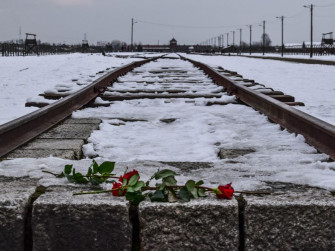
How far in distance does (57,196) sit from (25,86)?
8.56 meters

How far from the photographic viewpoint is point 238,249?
66.2 inches

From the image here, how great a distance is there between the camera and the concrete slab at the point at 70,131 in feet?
11.1

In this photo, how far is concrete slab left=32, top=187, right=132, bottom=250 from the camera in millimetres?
1643

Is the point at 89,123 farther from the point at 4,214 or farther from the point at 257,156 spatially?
the point at 4,214

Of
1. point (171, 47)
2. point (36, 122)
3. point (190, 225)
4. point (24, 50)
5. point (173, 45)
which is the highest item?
point (173, 45)

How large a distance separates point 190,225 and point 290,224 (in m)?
0.34

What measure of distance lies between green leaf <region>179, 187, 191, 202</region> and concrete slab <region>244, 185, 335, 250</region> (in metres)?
0.20

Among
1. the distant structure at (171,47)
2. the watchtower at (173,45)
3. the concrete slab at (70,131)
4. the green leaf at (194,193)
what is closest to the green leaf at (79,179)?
the green leaf at (194,193)

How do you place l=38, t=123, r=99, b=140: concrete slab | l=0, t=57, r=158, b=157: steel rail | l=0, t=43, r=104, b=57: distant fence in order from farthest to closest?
1. l=0, t=43, r=104, b=57: distant fence
2. l=38, t=123, r=99, b=140: concrete slab
3. l=0, t=57, r=158, b=157: steel rail

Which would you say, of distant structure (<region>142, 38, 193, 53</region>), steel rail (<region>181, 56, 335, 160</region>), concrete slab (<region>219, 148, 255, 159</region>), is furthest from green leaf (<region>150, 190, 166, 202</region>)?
distant structure (<region>142, 38, 193, 53</region>)

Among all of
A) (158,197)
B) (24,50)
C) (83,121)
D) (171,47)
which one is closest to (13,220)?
(158,197)

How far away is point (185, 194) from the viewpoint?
1.71 m

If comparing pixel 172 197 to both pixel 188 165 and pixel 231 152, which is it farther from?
pixel 231 152

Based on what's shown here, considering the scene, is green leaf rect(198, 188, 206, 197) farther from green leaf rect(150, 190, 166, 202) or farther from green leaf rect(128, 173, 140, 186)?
green leaf rect(128, 173, 140, 186)
